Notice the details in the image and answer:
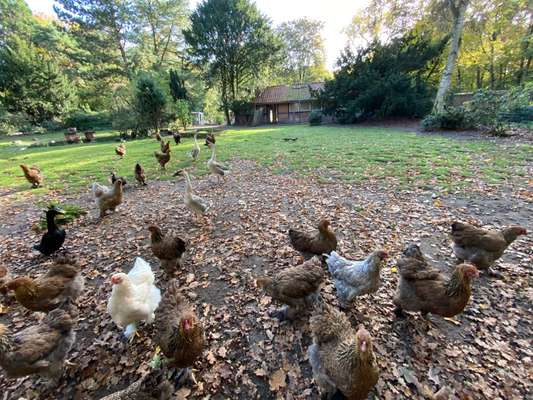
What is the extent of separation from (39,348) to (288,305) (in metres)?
2.69

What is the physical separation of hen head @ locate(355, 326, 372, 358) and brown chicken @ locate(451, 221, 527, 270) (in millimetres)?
2896

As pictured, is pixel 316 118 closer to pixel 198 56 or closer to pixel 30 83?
pixel 198 56

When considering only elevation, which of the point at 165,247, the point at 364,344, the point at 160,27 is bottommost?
the point at 165,247

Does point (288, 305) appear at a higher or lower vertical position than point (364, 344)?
lower

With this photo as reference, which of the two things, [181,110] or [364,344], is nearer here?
[364,344]

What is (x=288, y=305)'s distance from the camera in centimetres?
326

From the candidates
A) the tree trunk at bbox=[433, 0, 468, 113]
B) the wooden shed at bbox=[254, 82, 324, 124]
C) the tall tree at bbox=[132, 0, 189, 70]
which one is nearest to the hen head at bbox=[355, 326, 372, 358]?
the tree trunk at bbox=[433, 0, 468, 113]

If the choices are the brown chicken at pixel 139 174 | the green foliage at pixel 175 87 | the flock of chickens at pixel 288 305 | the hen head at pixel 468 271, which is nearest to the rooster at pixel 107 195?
the brown chicken at pixel 139 174

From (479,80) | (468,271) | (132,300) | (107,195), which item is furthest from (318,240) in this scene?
(479,80)

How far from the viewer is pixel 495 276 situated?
3877 millimetres

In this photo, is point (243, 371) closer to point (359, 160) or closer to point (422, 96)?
point (359, 160)

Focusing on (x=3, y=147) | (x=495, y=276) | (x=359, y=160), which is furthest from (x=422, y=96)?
(x=3, y=147)

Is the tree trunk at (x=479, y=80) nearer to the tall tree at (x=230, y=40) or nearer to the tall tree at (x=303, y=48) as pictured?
the tall tree at (x=303, y=48)

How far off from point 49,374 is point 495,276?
6095 millimetres
